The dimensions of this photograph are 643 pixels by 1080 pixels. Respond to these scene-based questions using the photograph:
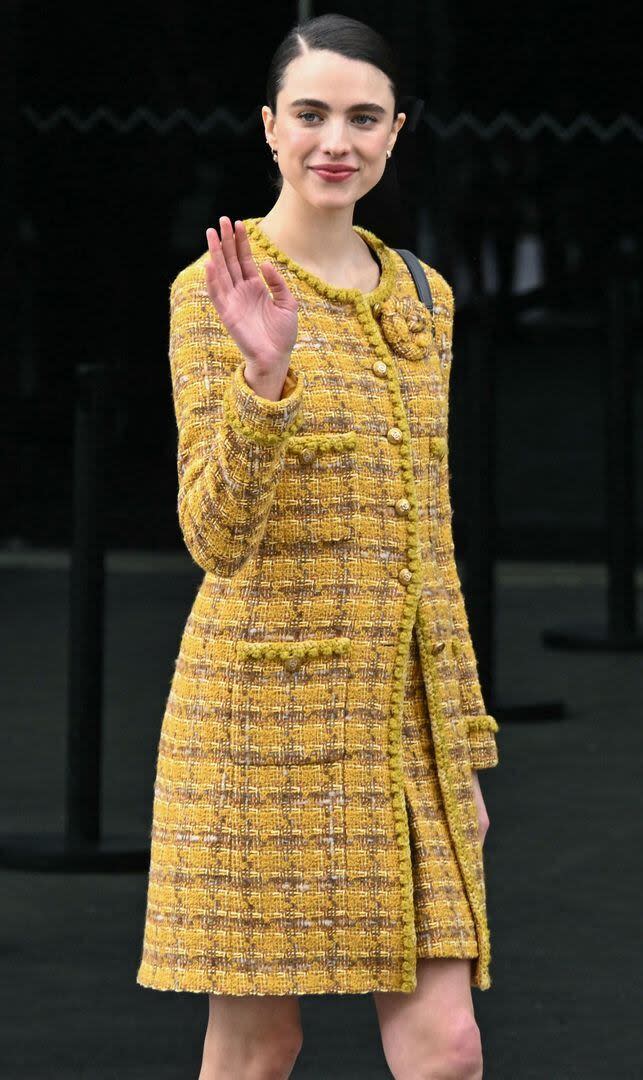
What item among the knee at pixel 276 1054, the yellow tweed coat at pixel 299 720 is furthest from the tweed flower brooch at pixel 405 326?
the knee at pixel 276 1054

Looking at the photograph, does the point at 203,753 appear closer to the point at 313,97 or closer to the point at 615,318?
the point at 313,97

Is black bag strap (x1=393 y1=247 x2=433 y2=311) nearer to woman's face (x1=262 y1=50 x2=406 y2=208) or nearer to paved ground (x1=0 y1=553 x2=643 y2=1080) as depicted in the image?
woman's face (x1=262 y1=50 x2=406 y2=208)

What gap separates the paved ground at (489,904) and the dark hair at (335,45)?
1.98 m

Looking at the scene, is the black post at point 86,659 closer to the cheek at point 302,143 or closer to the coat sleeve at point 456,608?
the coat sleeve at point 456,608

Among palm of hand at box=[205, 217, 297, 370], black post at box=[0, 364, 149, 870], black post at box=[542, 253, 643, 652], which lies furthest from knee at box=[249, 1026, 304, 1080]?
black post at box=[542, 253, 643, 652]

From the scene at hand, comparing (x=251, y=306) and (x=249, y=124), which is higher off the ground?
(x=249, y=124)

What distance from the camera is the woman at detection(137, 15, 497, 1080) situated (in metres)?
3.38

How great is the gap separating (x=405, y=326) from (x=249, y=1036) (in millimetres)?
965

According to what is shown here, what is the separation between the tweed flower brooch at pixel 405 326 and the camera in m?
3.57

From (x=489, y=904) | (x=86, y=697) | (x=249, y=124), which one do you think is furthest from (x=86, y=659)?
(x=249, y=124)

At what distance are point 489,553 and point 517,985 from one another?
317 centimetres

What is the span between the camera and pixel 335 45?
347cm

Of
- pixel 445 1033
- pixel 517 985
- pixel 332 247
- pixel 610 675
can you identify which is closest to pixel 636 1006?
pixel 517 985

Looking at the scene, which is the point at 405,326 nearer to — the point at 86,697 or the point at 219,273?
the point at 219,273
